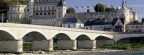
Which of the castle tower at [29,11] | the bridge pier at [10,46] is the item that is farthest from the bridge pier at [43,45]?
the castle tower at [29,11]

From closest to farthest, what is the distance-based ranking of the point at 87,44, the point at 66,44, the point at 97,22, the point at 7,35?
the point at 7,35 → the point at 66,44 → the point at 87,44 → the point at 97,22

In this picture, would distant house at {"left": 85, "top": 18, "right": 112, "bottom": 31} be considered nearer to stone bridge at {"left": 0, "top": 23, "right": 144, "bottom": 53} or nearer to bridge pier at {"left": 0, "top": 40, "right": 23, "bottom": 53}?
stone bridge at {"left": 0, "top": 23, "right": 144, "bottom": 53}

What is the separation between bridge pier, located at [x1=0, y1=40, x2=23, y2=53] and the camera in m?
47.4

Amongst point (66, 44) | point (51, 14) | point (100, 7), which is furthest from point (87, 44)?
point (100, 7)

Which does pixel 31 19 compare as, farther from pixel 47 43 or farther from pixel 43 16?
pixel 47 43

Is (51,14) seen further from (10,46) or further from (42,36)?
(10,46)

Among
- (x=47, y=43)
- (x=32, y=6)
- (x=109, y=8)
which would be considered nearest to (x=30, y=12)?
(x=32, y=6)

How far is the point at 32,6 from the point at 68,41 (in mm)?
61954

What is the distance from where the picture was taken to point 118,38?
82250mm

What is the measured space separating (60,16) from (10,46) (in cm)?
6349

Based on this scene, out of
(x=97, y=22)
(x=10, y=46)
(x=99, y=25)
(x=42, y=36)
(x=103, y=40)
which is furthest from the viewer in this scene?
(x=97, y=22)

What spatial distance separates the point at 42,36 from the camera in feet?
180

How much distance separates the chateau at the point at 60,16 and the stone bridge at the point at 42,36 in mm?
16796

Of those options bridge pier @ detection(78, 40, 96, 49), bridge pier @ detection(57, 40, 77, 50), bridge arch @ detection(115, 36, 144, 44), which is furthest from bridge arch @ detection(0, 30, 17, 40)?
bridge arch @ detection(115, 36, 144, 44)
